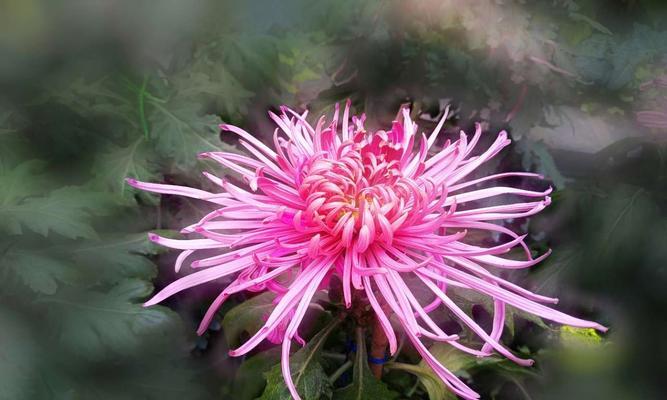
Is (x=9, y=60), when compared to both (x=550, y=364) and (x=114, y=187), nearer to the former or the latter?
(x=114, y=187)

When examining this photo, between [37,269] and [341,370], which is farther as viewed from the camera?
[341,370]

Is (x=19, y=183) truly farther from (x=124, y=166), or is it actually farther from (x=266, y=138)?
(x=266, y=138)

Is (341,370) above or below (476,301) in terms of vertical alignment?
below

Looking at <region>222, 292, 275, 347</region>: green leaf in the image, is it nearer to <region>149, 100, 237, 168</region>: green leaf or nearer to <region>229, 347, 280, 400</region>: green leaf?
<region>229, 347, 280, 400</region>: green leaf

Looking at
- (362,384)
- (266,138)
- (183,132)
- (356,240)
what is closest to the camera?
(356,240)

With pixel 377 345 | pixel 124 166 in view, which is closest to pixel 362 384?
pixel 377 345

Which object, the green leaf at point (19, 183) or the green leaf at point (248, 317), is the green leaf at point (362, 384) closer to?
the green leaf at point (248, 317)

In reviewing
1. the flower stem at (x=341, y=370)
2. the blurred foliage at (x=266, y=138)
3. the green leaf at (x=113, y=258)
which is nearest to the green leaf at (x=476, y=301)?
the blurred foliage at (x=266, y=138)

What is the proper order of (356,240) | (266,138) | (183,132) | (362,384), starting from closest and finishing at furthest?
(356,240) → (362,384) → (183,132) → (266,138)
